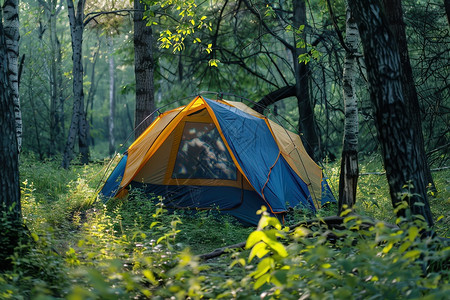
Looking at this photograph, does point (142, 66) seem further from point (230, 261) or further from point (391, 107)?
point (391, 107)

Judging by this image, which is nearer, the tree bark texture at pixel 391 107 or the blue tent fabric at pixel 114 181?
the tree bark texture at pixel 391 107

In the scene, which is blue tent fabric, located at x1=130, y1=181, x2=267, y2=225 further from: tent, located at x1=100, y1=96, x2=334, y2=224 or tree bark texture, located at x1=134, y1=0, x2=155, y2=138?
tree bark texture, located at x1=134, y1=0, x2=155, y2=138

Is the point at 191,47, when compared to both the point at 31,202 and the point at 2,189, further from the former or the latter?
the point at 2,189

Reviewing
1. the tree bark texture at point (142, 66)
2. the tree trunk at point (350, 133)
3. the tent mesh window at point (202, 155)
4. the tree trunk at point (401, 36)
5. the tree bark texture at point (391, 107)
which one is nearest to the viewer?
the tree bark texture at point (391, 107)

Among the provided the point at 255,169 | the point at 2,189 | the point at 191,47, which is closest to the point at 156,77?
the point at 191,47

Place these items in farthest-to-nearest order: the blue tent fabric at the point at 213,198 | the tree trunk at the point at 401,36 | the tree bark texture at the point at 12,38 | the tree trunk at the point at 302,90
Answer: the tree trunk at the point at 302,90, the blue tent fabric at the point at 213,198, the tree trunk at the point at 401,36, the tree bark texture at the point at 12,38

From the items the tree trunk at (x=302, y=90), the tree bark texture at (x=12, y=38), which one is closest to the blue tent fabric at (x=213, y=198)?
the tree bark texture at (x=12, y=38)

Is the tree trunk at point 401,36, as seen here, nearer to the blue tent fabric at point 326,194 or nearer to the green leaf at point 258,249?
the blue tent fabric at point 326,194

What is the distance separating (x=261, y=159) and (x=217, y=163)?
3.26 feet

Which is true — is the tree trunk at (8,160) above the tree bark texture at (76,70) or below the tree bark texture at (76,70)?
below

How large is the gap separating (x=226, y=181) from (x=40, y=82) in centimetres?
1587

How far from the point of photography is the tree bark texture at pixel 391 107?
3812mm

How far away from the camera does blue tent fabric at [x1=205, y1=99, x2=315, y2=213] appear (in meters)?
6.92

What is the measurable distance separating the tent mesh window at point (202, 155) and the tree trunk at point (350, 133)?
235 centimetres
